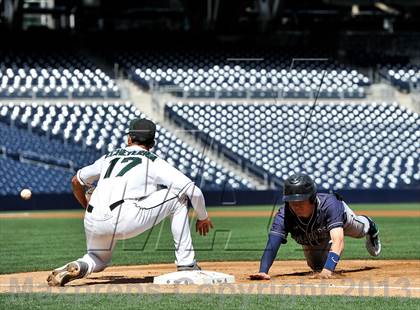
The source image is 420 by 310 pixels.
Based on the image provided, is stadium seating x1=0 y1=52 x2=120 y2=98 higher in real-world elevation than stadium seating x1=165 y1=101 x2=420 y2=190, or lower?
higher

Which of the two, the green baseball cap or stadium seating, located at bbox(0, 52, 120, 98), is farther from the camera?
stadium seating, located at bbox(0, 52, 120, 98)

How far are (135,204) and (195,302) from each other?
1.50 m

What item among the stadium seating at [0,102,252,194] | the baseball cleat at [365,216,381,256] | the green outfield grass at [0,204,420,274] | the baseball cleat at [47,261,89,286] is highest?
the baseball cleat at [47,261,89,286]

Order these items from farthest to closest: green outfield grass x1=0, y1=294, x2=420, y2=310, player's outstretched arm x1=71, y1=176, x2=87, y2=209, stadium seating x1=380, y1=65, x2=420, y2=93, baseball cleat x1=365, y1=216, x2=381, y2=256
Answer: stadium seating x1=380, y1=65, x2=420, y2=93 < baseball cleat x1=365, y1=216, x2=381, y2=256 < player's outstretched arm x1=71, y1=176, x2=87, y2=209 < green outfield grass x1=0, y1=294, x2=420, y2=310

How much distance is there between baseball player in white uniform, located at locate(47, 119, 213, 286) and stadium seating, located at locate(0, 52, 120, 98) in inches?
845

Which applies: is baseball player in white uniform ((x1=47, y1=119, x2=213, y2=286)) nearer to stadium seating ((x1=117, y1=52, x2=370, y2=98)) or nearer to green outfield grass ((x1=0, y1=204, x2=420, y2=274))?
green outfield grass ((x1=0, y1=204, x2=420, y2=274))

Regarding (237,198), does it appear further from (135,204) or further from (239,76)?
(135,204)

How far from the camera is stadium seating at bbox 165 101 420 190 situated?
27.2 metres

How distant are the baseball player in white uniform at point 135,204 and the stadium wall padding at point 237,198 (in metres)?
16.3

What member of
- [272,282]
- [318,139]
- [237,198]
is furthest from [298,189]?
[318,139]

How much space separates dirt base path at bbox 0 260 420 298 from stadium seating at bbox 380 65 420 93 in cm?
2096

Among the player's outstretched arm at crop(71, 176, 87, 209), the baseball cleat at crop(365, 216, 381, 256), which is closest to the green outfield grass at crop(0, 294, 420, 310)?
the player's outstretched arm at crop(71, 176, 87, 209)

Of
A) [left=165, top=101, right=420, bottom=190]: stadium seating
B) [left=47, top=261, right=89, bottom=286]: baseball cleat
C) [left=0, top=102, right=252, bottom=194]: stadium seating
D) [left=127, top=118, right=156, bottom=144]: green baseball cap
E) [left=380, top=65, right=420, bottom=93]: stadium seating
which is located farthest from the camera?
[left=380, top=65, right=420, bottom=93]: stadium seating

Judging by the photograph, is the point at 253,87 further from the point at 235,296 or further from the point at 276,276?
the point at 235,296
